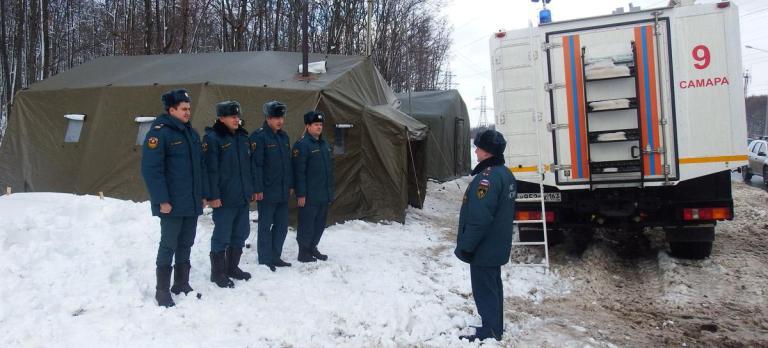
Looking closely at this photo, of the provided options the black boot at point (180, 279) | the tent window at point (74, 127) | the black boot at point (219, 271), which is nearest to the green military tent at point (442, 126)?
the tent window at point (74, 127)

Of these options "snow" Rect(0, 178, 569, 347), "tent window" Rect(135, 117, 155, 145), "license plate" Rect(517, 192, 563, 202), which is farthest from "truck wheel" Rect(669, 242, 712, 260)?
"tent window" Rect(135, 117, 155, 145)

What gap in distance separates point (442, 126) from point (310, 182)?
10.5 meters

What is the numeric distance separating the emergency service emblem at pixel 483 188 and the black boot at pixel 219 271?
8.50 feet

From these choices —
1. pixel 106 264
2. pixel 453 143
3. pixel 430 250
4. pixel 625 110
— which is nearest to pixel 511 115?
pixel 625 110

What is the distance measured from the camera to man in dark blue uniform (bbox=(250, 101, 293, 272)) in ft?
18.9

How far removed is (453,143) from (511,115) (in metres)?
11.0

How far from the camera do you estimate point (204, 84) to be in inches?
366

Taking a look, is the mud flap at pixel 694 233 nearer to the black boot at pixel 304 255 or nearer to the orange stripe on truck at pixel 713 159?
the orange stripe on truck at pixel 713 159

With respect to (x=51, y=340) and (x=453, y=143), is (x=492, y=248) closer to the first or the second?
(x=51, y=340)

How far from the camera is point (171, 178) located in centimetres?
441

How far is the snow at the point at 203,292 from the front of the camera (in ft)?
13.0

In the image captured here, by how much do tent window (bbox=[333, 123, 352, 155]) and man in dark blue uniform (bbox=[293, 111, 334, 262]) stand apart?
Answer: 2.79 metres

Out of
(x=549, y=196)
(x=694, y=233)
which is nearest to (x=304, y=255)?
(x=549, y=196)

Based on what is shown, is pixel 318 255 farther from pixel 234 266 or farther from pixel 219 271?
pixel 219 271
